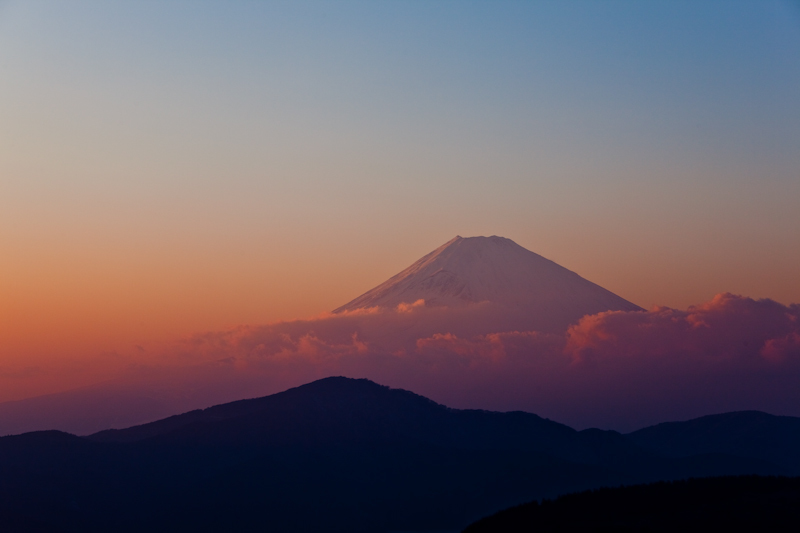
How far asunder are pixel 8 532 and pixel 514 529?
134325 millimetres

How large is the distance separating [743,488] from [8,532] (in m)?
160

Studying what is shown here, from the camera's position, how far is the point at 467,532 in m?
117

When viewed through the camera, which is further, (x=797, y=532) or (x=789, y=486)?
(x=789, y=486)

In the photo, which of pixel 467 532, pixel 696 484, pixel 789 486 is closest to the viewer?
pixel 789 486

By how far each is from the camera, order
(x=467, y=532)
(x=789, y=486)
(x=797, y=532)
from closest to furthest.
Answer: (x=797, y=532) < (x=789, y=486) < (x=467, y=532)

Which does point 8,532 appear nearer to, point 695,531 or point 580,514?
point 580,514

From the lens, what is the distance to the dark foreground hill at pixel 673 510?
8744 centimetres

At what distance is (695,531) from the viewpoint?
87.3 meters

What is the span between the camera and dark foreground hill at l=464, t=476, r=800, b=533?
287ft

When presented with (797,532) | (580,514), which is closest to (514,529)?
(580,514)

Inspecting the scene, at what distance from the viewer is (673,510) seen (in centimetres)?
9594

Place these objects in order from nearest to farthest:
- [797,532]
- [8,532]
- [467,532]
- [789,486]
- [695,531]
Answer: [797,532] → [695,531] → [789,486] → [467,532] → [8,532]

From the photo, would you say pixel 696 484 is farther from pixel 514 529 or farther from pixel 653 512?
pixel 514 529

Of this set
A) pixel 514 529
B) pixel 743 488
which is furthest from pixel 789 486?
pixel 514 529
